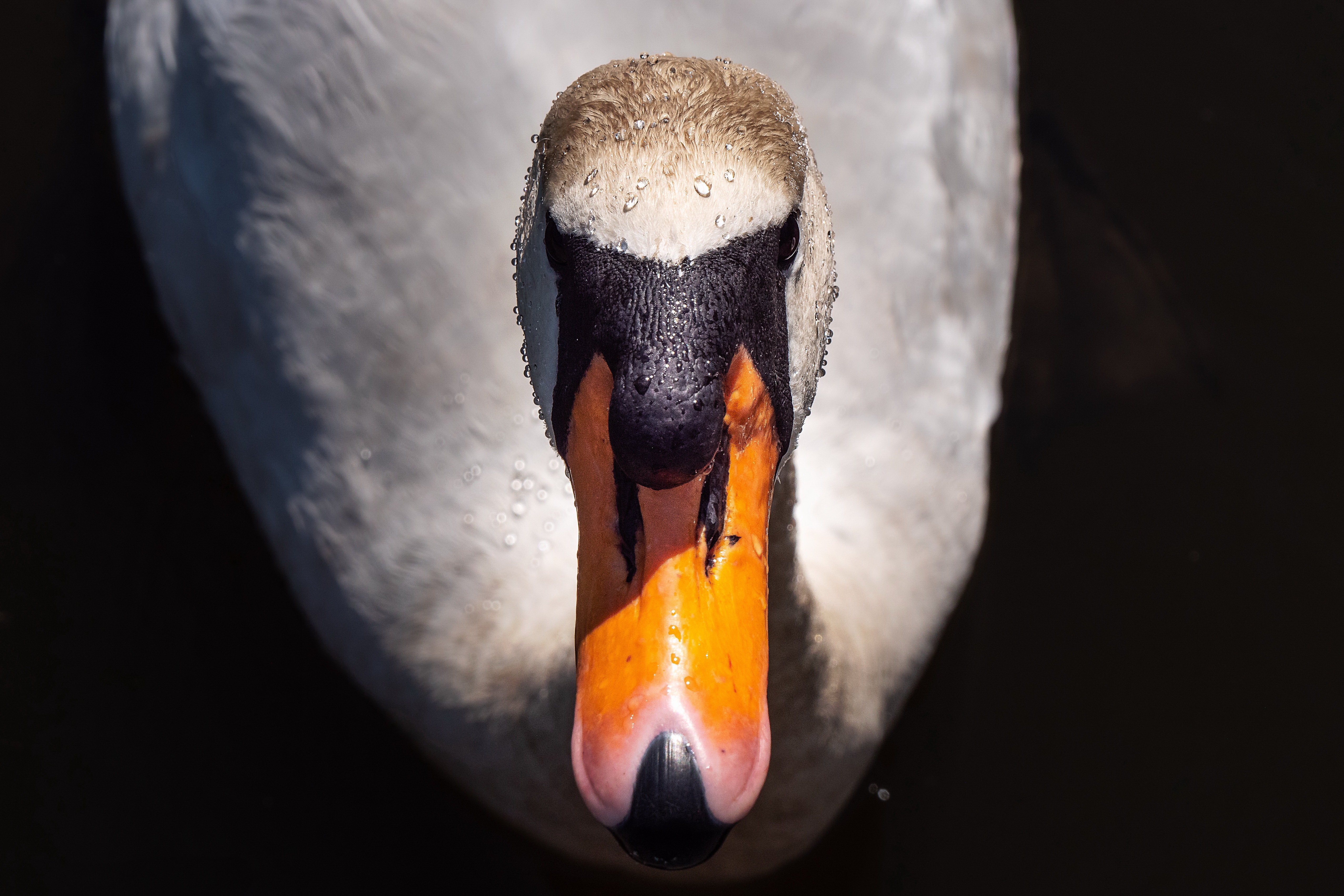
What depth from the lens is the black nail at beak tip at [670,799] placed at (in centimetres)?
176

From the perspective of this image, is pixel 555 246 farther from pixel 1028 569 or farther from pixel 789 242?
pixel 1028 569

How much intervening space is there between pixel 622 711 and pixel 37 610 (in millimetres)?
2997

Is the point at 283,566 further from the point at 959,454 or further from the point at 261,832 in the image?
the point at 959,454

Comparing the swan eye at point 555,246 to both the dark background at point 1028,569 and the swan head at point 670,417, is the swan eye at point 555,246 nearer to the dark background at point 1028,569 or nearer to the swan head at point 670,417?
the swan head at point 670,417

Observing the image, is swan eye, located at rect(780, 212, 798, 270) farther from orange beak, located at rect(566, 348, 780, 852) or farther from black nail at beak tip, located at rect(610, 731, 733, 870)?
black nail at beak tip, located at rect(610, 731, 733, 870)

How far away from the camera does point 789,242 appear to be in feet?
6.53

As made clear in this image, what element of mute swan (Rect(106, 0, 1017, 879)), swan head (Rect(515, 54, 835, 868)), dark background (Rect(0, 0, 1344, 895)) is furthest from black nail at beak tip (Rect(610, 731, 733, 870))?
dark background (Rect(0, 0, 1344, 895))

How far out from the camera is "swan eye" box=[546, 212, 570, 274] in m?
1.89

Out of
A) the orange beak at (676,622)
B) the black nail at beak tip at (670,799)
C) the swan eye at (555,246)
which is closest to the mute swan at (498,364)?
the orange beak at (676,622)

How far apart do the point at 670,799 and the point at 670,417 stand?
0.55m

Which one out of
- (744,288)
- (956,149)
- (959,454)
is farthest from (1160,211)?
(744,288)

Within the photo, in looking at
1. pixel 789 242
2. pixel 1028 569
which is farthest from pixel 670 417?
pixel 1028 569

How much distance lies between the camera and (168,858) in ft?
12.2

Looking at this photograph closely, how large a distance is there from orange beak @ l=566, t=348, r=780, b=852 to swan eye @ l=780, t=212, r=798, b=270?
226 mm
